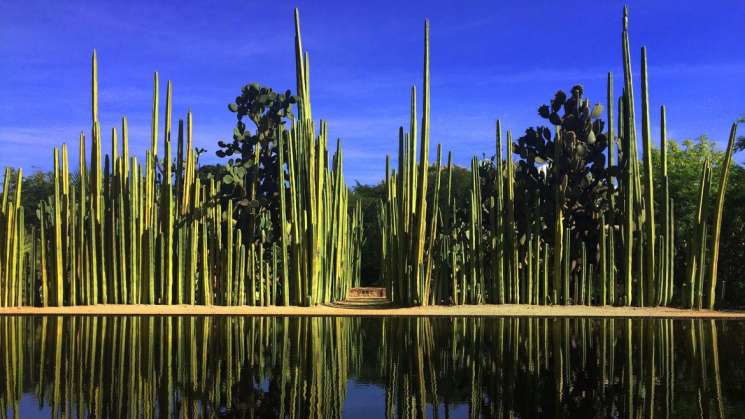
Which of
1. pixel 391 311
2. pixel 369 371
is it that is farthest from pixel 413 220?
pixel 369 371

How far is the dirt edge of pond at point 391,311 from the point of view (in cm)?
1124

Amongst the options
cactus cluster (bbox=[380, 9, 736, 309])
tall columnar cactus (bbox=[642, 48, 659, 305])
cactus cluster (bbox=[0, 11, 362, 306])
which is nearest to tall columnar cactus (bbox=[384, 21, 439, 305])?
cactus cluster (bbox=[380, 9, 736, 309])

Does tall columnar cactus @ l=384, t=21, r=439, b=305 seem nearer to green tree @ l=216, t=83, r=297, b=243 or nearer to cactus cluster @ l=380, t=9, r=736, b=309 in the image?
cactus cluster @ l=380, t=9, r=736, b=309

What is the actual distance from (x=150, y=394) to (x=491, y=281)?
8665 millimetres

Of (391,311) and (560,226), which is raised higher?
(560,226)

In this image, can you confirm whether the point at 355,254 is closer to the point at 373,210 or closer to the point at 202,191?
the point at 202,191

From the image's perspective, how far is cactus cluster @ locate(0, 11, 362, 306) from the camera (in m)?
12.2

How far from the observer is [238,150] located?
563 inches

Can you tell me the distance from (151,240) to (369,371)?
23.8ft

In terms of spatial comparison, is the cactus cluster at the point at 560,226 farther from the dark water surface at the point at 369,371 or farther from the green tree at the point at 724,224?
Result: the dark water surface at the point at 369,371

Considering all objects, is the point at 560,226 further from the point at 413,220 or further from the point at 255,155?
the point at 255,155

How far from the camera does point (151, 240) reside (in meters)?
12.4

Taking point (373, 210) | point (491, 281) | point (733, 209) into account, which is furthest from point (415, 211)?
point (373, 210)

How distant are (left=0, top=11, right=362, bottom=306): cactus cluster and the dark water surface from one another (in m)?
2.73
